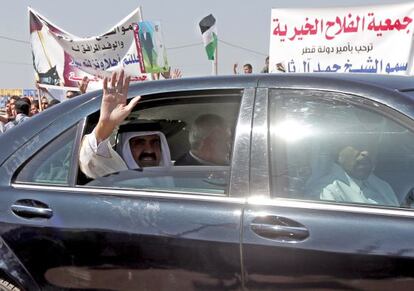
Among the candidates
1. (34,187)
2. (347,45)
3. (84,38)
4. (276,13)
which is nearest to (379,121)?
(34,187)

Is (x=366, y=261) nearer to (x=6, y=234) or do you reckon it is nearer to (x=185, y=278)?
(x=185, y=278)

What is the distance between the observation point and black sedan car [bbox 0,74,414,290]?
2.37 m

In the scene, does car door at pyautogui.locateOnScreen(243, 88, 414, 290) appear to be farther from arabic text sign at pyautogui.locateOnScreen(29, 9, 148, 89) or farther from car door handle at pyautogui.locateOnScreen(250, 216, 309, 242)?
arabic text sign at pyautogui.locateOnScreen(29, 9, 148, 89)

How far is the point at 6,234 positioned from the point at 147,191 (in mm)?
699

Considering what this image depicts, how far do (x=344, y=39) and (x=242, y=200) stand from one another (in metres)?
6.37

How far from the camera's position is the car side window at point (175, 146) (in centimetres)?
289

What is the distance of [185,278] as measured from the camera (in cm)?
260

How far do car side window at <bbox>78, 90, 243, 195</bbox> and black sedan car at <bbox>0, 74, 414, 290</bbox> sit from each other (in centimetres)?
2

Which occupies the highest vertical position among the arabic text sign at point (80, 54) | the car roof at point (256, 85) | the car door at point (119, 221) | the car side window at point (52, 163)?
the arabic text sign at point (80, 54)

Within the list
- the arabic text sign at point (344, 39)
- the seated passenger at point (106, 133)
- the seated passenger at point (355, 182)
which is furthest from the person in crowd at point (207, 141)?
the arabic text sign at point (344, 39)

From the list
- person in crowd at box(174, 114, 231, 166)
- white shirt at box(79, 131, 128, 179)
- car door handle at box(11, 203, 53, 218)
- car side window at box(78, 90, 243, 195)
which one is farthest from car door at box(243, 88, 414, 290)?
car door handle at box(11, 203, 53, 218)

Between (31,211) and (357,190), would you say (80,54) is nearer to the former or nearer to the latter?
(31,211)

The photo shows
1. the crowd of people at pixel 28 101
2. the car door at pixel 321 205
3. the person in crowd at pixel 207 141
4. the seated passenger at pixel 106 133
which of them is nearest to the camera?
the car door at pixel 321 205

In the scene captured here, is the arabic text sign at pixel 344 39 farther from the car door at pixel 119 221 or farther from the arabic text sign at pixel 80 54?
the car door at pixel 119 221
